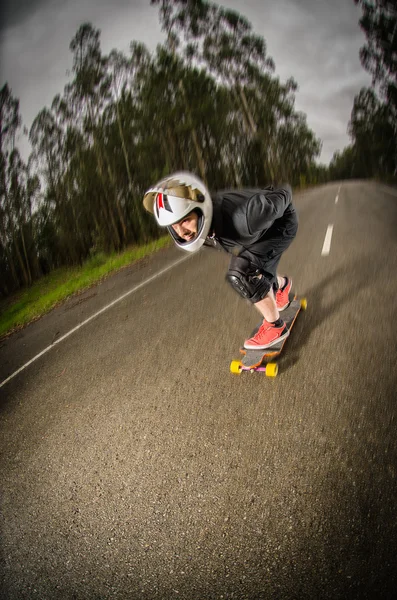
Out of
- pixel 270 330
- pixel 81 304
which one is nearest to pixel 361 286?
pixel 270 330

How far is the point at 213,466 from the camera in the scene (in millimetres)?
2207

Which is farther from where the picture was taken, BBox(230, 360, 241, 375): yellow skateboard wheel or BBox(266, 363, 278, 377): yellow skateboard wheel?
BBox(230, 360, 241, 375): yellow skateboard wheel

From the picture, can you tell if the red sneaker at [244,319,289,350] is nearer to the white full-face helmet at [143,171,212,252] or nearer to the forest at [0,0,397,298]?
the white full-face helmet at [143,171,212,252]

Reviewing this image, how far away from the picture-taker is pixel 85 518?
221cm

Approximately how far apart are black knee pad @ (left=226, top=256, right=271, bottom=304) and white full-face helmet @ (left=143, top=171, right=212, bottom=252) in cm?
63

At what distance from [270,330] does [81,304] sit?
6265mm

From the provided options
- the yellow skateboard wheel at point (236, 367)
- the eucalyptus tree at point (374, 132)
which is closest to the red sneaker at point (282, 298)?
the yellow skateboard wheel at point (236, 367)

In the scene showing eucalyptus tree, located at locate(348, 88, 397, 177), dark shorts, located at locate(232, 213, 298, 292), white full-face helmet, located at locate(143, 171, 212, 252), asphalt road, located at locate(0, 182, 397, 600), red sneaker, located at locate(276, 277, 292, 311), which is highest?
eucalyptus tree, located at locate(348, 88, 397, 177)

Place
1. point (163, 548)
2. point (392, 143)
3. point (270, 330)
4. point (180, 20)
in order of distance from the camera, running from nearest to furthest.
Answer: point (163, 548)
point (270, 330)
point (180, 20)
point (392, 143)

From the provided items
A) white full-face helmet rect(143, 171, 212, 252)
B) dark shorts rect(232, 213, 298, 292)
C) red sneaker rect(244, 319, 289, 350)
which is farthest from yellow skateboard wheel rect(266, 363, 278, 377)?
white full-face helmet rect(143, 171, 212, 252)

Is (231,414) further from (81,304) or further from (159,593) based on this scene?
(81,304)

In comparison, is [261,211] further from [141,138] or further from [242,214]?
[141,138]

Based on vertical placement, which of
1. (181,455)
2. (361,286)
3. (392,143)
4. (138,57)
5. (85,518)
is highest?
(138,57)

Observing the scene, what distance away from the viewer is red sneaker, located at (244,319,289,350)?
3129mm
